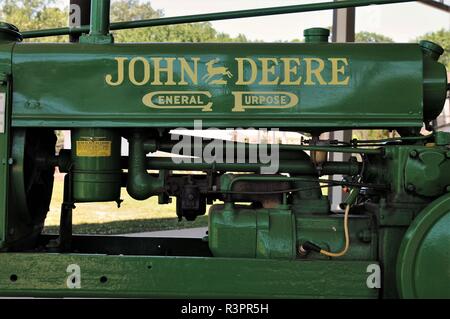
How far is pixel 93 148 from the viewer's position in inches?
121

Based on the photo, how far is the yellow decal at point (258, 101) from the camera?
2996mm

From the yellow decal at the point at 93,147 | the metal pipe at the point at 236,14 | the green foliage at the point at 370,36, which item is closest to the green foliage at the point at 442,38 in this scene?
the green foliage at the point at 370,36

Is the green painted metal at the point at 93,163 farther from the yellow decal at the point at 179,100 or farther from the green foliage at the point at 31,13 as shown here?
the green foliage at the point at 31,13

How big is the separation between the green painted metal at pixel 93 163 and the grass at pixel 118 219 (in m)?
4.84

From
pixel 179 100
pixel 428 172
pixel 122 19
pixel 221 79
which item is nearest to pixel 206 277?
pixel 179 100

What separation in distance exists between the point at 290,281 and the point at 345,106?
1.01m

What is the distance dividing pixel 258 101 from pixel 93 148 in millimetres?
974

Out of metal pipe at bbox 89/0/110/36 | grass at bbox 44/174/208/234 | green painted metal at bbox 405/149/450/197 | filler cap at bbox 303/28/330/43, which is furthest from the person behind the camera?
grass at bbox 44/174/208/234

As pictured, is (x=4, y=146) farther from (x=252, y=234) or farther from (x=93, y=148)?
(x=252, y=234)

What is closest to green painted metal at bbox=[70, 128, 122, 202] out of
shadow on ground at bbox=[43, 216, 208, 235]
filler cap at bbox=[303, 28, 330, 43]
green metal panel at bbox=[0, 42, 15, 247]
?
green metal panel at bbox=[0, 42, 15, 247]

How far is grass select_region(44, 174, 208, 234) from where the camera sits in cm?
879

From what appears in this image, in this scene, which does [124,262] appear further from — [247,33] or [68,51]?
[247,33]

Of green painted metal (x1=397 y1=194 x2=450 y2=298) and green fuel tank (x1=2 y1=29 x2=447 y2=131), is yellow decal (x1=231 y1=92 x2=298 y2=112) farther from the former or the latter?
green painted metal (x1=397 y1=194 x2=450 y2=298)

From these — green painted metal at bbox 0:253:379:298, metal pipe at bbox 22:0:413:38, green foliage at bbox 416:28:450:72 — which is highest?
green foliage at bbox 416:28:450:72
